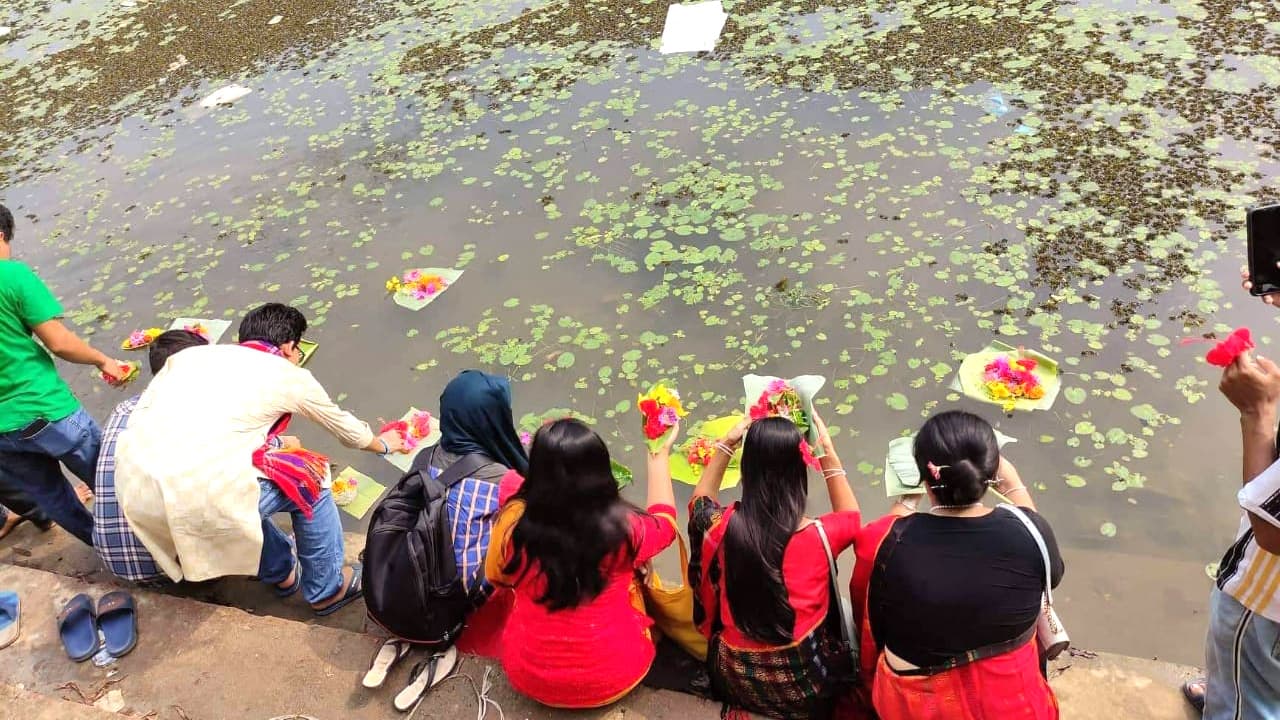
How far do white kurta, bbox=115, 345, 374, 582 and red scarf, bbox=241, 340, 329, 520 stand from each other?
45 mm

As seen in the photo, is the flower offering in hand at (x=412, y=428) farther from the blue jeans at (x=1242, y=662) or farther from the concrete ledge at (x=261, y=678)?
the blue jeans at (x=1242, y=662)

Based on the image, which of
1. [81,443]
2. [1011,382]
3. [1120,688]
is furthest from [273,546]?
[1011,382]

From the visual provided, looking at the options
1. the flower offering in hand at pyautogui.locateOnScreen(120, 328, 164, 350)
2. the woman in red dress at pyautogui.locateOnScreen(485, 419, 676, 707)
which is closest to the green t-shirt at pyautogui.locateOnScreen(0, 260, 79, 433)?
the flower offering in hand at pyautogui.locateOnScreen(120, 328, 164, 350)

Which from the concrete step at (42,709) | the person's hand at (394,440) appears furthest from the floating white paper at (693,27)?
the concrete step at (42,709)

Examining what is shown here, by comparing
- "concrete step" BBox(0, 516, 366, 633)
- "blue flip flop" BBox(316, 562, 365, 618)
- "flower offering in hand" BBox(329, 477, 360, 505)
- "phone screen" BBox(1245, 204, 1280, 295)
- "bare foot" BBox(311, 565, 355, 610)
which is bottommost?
"flower offering in hand" BBox(329, 477, 360, 505)

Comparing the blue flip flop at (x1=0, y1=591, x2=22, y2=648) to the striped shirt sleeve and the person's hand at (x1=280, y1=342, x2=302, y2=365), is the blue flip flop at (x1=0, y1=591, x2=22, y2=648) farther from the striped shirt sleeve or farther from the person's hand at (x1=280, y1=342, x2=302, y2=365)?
the striped shirt sleeve

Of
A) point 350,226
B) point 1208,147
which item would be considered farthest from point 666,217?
point 1208,147

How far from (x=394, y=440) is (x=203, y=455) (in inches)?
45.7

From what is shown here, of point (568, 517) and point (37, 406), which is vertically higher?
point (568, 517)

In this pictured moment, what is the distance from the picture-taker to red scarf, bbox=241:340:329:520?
2.54 metres

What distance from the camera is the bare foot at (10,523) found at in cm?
331

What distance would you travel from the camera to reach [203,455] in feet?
7.79

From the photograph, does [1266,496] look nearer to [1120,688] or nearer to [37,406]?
[1120,688]

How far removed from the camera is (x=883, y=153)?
4938 millimetres
